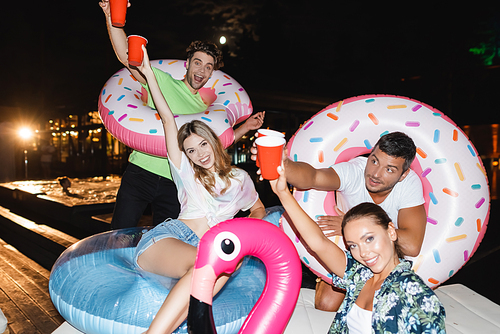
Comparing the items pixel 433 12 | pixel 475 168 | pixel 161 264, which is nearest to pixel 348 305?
pixel 161 264

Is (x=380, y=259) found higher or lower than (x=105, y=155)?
higher

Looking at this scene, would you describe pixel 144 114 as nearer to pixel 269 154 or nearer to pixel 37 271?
pixel 269 154

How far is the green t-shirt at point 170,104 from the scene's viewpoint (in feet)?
5.70

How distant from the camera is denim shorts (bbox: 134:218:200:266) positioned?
55.9 inches

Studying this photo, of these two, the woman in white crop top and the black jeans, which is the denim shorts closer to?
the woman in white crop top

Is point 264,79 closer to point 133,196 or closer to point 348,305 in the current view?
point 133,196

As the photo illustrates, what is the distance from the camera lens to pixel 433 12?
8.02 meters

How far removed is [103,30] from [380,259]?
10793 mm

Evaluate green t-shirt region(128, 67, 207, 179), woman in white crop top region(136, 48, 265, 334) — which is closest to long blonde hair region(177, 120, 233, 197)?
woman in white crop top region(136, 48, 265, 334)

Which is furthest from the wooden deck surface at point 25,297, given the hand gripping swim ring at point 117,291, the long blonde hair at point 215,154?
the long blonde hair at point 215,154

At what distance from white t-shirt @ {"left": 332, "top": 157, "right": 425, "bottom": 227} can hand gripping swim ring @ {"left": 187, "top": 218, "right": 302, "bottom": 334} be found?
0.60 metres

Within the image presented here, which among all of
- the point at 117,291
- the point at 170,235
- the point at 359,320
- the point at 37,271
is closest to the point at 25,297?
the point at 37,271

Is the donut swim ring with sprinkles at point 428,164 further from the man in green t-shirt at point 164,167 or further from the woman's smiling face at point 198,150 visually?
the man in green t-shirt at point 164,167

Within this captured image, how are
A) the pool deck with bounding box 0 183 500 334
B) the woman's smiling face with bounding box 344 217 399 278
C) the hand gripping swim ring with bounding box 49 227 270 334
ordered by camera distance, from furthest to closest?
the pool deck with bounding box 0 183 500 334 → the hand gripping swim ring with bounding box 49 227 270 334 → the woman's smiling face with bounding box 344 217 399 278
